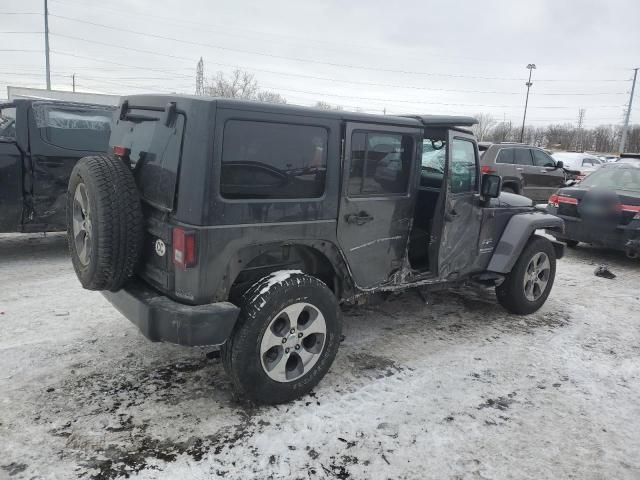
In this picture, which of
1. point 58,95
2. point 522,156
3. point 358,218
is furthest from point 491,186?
point 58,95

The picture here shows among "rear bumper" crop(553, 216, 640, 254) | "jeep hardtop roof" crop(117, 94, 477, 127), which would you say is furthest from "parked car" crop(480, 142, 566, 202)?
"jeep hardtop roof" crop(117, 94, 477, 127)

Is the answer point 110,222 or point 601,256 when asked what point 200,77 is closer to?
point 601,256

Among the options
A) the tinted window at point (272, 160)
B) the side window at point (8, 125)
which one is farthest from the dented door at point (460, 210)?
the side window at point (8, 125)

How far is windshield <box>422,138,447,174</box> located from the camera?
434 centimetres

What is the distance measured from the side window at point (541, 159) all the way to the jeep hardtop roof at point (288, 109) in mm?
9979

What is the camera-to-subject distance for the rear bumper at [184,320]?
2.83 metres

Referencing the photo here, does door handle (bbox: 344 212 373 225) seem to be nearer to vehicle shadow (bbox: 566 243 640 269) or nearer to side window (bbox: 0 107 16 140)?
side window (bbox: 0 107 16 140)

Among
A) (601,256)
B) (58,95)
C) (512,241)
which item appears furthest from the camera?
(58,95)

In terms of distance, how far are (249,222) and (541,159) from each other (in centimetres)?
1231

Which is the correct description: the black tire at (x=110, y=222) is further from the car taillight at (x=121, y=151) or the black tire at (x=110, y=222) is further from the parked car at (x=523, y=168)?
the parked car at (x=523, y=168)

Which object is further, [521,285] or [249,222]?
[521,285]

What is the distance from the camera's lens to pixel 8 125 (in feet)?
20.4

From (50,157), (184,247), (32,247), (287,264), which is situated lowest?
(32,247)

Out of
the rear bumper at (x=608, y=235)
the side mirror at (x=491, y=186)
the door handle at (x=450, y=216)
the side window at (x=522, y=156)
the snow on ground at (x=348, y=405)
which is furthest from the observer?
the side window at (x=522, y=156)
